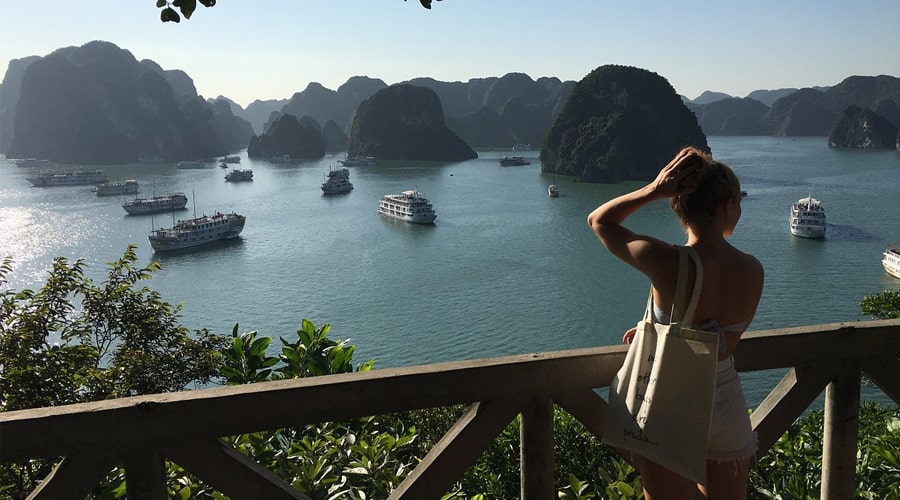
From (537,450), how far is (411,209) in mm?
43315

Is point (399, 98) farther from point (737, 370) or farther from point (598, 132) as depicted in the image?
point (737, 370)

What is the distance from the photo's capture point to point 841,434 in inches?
71.8

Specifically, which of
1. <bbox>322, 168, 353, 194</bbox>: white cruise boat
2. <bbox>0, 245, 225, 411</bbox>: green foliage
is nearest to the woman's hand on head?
<bbox>0, 245, 225, 411</bbox>: green foliage

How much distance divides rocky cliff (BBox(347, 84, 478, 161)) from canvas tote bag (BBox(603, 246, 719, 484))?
102 m

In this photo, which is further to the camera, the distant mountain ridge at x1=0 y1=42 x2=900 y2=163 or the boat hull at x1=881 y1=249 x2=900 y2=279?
the distant mountain ridge at x1=0 y1=42 x2=900 y2=163

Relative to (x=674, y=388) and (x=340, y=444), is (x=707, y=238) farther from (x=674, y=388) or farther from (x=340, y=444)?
(x=340, y=444)

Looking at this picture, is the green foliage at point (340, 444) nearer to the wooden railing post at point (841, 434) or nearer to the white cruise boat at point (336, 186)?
the wooden railing post at point (841, 434)

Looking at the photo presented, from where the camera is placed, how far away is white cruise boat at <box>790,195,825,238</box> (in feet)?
114

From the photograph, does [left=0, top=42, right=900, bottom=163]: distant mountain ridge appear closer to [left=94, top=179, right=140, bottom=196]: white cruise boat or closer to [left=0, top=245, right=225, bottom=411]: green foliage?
[left=94, top=179, right=140, bottom=196]: white cruise boat

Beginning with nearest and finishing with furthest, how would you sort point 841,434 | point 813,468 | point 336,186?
point 841,434 < point 813,468 < point 336,186

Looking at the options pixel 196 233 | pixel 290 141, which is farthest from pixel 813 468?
pixel 290 141

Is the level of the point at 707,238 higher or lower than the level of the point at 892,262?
higher

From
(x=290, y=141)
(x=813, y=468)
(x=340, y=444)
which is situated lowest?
(x=813, y=468)

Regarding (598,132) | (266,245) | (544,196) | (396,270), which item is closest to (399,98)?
(598,132)
